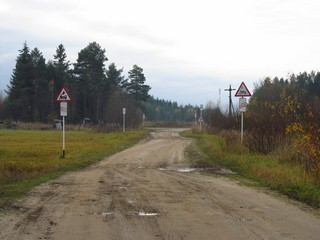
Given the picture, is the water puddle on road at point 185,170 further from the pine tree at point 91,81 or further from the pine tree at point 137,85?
the pine tree at point 137,85

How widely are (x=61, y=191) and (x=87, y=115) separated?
78.8m

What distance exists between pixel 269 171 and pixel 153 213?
21.4 ft

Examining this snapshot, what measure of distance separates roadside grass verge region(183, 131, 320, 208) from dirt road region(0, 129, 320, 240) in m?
0.74

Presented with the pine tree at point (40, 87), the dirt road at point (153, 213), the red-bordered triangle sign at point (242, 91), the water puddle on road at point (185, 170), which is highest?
the pine tree at point (40, 87)

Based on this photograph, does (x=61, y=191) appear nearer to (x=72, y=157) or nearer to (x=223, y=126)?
(x=72, y=157)

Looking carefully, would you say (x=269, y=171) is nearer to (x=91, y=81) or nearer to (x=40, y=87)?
(x=91, y=81)

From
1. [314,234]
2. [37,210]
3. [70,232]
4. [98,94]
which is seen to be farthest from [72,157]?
[98,94]

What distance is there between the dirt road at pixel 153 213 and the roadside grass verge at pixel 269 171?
2.42ft

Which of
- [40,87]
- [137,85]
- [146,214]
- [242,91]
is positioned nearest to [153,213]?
[146,214]

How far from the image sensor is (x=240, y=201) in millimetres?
9234

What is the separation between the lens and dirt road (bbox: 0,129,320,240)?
6.52 m

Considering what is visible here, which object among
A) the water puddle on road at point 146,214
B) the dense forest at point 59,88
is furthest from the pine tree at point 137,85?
the water puddle on road at point 146,214

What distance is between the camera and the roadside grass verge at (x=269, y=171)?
394 inches

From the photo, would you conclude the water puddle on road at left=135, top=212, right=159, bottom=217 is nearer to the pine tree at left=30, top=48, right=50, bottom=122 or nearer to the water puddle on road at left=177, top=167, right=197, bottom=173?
the water puddle on road at left=177, top=167, right=197, bottom=173
